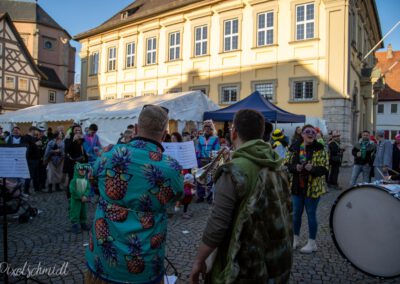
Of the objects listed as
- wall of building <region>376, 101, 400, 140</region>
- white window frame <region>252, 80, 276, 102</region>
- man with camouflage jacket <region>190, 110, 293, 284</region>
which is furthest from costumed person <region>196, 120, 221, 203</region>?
wall of building <region>376, 101, 400, 140</region>

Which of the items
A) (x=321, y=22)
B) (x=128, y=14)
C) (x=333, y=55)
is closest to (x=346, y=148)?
(x=333, y=55)

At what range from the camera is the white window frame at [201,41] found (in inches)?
874

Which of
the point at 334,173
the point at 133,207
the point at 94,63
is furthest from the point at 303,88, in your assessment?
the point at 94,63

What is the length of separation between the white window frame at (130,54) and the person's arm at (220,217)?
25.9 metres

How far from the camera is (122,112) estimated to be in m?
13.8

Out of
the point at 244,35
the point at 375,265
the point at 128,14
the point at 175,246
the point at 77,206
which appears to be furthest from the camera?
the point at 128,14

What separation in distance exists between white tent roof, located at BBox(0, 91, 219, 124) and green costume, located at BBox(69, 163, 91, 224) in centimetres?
718

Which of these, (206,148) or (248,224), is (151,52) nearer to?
(206,148)

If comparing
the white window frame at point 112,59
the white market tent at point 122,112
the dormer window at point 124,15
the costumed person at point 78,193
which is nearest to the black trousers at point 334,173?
the white market tent at point 122,112

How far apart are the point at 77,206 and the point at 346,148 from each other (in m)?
15.9

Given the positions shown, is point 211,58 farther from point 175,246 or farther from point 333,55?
point 175,246

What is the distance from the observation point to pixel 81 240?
5.27 meters

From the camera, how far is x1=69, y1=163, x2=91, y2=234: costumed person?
18.2 ft

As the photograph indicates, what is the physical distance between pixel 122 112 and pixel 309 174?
10.5 metres
